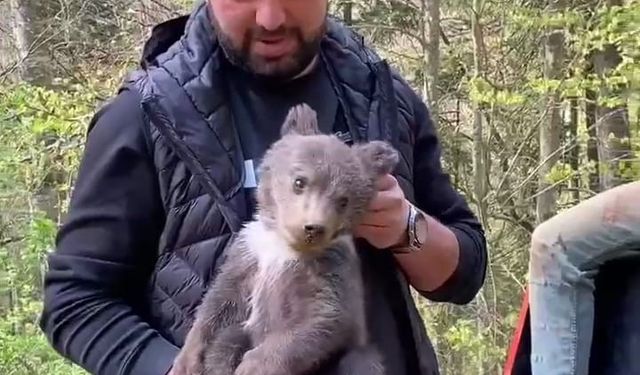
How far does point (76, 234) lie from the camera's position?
241 cm

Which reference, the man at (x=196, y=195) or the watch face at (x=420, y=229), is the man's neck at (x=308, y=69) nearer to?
the man at (x=196, y=195)

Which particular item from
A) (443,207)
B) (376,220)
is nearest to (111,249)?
(376,220)

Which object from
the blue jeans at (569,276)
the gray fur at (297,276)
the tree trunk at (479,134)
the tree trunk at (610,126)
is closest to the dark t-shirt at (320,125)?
the gray fur at (297,276)

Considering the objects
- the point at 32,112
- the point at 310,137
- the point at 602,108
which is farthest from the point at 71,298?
the point at 602,108

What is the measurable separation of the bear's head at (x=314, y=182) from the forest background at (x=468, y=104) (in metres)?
5.72

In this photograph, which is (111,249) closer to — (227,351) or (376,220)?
(227,351)

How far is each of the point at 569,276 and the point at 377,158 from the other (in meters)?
0.46

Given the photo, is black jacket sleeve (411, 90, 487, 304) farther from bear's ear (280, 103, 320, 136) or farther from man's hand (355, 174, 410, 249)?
bear's ear (280, 103, 320, 136)

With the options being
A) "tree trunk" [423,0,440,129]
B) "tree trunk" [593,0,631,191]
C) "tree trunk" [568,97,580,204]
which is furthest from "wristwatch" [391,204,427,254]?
"tree trunk" [568,97,580,204]

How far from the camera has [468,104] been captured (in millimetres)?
9828

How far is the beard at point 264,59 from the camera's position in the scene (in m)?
2.44

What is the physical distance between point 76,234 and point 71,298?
0.14 m

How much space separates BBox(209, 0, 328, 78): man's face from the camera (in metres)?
2.40

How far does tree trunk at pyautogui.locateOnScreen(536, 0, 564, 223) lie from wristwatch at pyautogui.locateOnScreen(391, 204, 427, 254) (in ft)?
22.3
